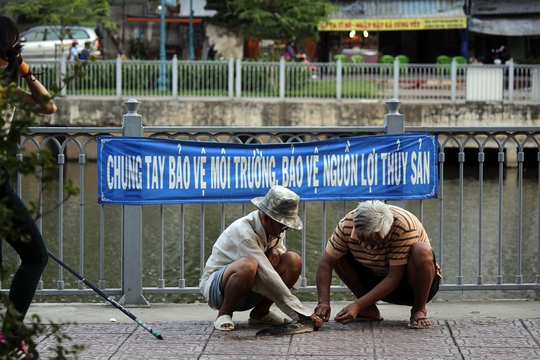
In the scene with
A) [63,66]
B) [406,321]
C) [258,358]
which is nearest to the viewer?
[258,358]

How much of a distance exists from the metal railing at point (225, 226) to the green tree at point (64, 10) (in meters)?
7.74

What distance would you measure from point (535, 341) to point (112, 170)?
301 centimetres

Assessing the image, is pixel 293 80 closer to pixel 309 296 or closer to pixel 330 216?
pixel 330 216

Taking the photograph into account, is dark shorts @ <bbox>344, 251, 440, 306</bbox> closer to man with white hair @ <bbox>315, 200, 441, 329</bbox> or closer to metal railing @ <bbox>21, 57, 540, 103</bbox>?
man with white hair @ <bbox>315, 200, 441, 329</bbox>

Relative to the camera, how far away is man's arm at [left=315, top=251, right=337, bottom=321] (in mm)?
5551

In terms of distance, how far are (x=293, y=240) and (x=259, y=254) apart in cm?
762

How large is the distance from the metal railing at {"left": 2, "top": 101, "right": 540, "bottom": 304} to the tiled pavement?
0.52m

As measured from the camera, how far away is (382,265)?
5613mm

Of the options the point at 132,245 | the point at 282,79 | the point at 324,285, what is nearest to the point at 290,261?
the point at 324,285

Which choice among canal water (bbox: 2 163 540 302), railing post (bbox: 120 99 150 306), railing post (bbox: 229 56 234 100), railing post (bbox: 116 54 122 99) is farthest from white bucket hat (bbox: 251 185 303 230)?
railing post (bbox: 116 54 122 99)

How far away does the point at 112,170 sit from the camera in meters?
6.30

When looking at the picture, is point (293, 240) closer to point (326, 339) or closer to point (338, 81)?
point (326, 339)

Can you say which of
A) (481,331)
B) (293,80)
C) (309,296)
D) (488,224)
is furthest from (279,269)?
(293,80)

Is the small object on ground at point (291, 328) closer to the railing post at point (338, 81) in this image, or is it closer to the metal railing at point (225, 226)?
the metal railing at point (225, 226)
